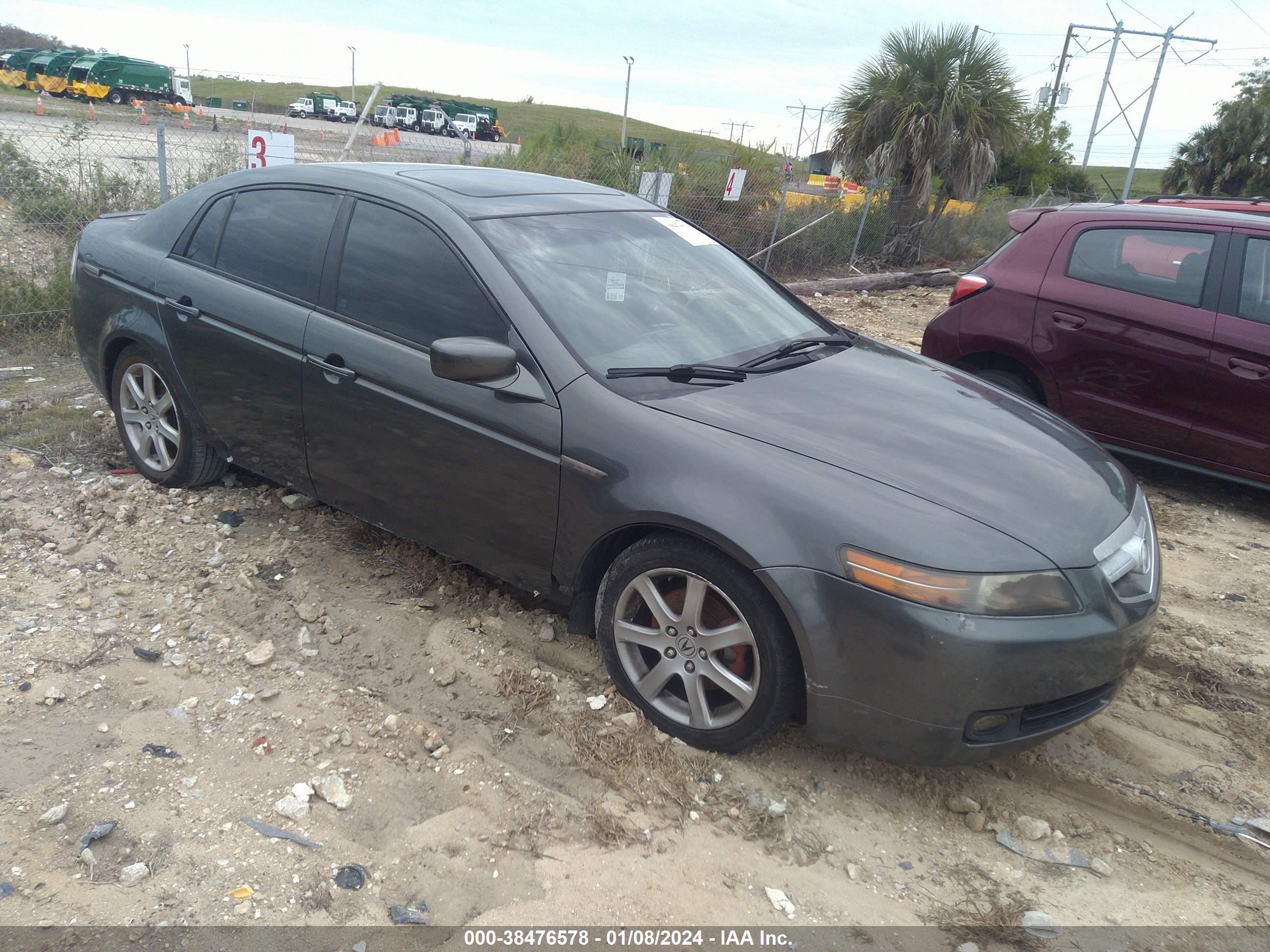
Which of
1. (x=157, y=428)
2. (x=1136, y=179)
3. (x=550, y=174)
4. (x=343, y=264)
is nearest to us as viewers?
(x=343, y=264)

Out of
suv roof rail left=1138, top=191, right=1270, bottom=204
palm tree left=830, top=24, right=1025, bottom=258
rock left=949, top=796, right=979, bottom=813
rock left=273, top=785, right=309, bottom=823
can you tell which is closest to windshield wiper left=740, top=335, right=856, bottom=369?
rock left=949, top=796, right=979, bottom=813

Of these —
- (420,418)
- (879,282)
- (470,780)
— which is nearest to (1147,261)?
(420,418)

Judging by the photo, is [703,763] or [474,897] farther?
[703,763]

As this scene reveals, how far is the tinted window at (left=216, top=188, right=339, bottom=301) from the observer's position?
3.69 meters

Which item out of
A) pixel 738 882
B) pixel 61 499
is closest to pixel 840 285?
pixel 61 499

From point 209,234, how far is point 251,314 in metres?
0.62

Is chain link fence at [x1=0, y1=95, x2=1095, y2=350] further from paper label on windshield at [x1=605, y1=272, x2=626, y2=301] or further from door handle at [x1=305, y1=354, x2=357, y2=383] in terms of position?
paper label on windshield at [x1=605, y1=272, x2=626, y2=301]

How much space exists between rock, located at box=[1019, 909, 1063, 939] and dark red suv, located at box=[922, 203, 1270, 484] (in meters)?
3.62

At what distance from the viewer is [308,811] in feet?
8.75

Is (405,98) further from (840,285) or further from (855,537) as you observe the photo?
(855,537)

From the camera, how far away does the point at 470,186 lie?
370cm

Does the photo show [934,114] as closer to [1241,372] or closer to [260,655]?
[1241,372]

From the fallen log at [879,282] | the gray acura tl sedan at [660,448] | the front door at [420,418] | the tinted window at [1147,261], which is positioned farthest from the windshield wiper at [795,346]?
the fallen log at [879,282]

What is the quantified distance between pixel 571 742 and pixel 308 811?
0.82 m
